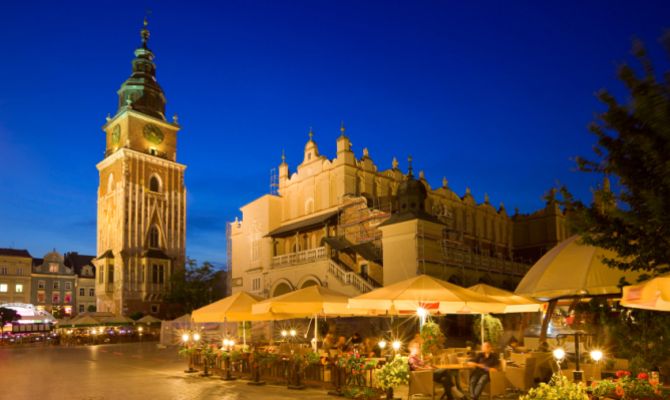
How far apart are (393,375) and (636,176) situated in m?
7.47

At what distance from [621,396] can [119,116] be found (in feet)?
240

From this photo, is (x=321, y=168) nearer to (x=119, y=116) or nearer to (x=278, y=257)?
(x=278, y=257)

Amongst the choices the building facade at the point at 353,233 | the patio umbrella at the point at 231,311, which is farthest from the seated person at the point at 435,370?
the building facade at the point at 353,233

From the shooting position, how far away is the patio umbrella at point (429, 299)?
1518 centimetres

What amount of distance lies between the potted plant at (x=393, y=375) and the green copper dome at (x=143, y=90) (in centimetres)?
6672

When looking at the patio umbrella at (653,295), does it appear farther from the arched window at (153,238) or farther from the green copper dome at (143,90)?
the green copper dome at (143,90)

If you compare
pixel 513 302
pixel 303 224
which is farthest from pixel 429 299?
pixel 303 224

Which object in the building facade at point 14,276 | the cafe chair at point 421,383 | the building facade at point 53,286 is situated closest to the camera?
the cafe chair at point 421,383

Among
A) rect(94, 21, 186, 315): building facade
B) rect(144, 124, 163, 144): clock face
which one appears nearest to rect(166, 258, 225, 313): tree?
rect(94, 21, 186, 315): building facade

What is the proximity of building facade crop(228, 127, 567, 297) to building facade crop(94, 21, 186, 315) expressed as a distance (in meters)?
26.0

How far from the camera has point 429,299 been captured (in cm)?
1507

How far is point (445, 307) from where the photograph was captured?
15.6 m

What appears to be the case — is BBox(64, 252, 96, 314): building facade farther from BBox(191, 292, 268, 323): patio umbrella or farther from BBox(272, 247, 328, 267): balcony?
BBox(191, 292, 268, 323): patio umbrella

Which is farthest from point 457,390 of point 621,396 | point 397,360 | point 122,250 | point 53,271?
point 53,271
